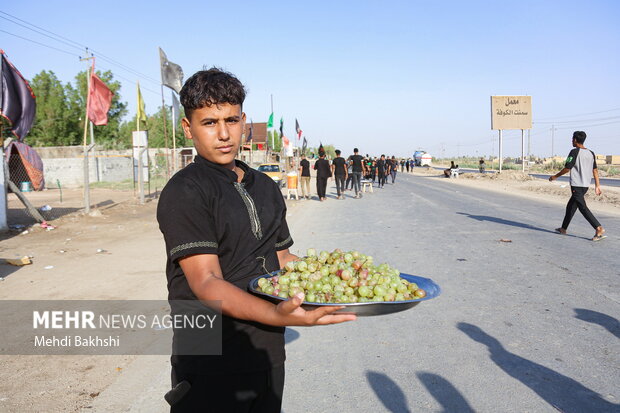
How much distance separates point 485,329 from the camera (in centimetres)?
462

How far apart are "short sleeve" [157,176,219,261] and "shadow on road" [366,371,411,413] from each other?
7.18 ft

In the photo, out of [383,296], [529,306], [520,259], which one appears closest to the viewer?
[383,296]

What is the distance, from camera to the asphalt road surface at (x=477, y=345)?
3312mm

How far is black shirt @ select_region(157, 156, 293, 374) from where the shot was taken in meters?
1.64

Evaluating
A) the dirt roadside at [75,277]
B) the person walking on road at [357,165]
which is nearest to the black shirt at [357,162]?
the person walking on road at [357,165]

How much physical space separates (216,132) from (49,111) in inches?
1979

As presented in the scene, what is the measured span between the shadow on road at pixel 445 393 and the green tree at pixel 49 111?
163 feet

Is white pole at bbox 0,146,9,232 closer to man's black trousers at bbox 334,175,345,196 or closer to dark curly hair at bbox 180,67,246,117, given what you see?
dark curly hair at bbox 180,67,246,117

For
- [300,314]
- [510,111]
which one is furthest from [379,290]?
[510,111]

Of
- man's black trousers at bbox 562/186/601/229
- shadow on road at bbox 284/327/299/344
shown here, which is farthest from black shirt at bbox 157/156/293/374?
man's black trousers at bbox 562/186/601/229

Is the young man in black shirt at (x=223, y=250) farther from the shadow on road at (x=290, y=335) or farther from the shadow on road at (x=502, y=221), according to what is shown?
the shadow on road at (x=502, y=221)

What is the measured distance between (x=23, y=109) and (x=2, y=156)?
5.59 ft

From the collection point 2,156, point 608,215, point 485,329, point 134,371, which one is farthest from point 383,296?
point 608,215

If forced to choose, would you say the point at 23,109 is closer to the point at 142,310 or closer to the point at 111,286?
the point at 111,286
